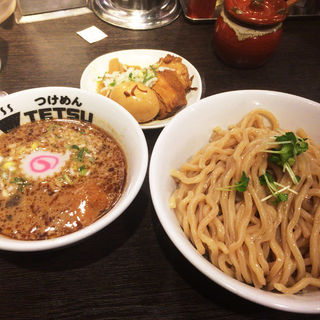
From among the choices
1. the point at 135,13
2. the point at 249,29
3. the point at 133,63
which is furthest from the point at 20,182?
the point at 135,13

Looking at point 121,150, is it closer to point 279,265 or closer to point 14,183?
point 14,183

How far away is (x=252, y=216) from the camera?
129 centimetres

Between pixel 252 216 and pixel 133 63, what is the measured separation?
1684mm

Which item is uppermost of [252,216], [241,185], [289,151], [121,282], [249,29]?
[249,29]

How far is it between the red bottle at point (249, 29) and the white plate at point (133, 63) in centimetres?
37

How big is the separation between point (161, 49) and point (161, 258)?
6.61 ft

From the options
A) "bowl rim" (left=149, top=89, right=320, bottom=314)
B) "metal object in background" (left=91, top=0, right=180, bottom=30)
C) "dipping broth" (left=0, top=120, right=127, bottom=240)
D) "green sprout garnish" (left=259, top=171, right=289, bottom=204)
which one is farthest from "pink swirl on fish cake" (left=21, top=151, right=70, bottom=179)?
"metal object in background" (left=91, top=0, right=180, bottom=30)

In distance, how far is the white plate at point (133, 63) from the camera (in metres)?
2.16

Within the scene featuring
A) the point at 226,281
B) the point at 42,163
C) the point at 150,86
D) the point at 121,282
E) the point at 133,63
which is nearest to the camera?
the point at 226,281

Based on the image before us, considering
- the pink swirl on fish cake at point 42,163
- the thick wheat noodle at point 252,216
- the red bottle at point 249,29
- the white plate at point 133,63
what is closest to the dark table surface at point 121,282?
the thick wheat noodle at point 252,216

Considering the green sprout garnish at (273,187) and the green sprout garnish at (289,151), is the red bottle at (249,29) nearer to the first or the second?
the green sprout garnish at (289,151)

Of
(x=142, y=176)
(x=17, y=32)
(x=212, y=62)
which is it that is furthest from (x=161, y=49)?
(x=142, y=176)

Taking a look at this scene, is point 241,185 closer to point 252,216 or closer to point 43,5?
point 252,216

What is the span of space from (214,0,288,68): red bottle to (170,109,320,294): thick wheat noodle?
3.41 ft
